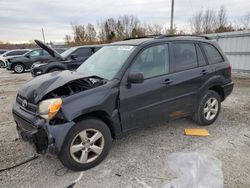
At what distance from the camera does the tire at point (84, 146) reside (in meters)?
2.59

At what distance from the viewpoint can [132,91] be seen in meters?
3.00

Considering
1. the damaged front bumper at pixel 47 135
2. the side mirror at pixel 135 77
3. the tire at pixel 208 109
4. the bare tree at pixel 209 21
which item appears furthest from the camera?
the bare tree at pixel 209 21

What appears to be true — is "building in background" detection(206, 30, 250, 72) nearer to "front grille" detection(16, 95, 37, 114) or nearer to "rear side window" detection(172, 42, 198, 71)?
"rear side window" detection(172, 42, 198, 71)

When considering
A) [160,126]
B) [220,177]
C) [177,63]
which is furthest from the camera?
[160,126]

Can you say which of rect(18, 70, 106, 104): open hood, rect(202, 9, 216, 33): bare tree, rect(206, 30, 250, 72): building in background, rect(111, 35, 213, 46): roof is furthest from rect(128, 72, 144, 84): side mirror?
rect(202, 9, 216, 33): bare tree

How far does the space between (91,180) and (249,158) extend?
90.4 inches

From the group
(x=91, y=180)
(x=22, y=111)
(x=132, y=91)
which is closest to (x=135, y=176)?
(x=91, y=180)

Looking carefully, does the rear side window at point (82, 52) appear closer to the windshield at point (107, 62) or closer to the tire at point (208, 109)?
the windshield at point (107, 62)

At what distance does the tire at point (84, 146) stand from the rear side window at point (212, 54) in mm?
2531

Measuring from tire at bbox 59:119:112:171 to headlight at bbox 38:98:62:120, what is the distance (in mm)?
316

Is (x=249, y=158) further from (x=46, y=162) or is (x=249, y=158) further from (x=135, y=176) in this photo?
(x=46, y=162)

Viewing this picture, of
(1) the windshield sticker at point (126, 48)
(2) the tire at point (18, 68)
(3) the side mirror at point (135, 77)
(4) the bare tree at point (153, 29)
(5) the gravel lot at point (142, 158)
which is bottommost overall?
(5) the gravel lot at point (142, 158)

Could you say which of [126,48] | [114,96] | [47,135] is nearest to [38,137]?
[47,135]

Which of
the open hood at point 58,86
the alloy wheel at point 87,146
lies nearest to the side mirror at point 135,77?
the open hood at point 58,86
